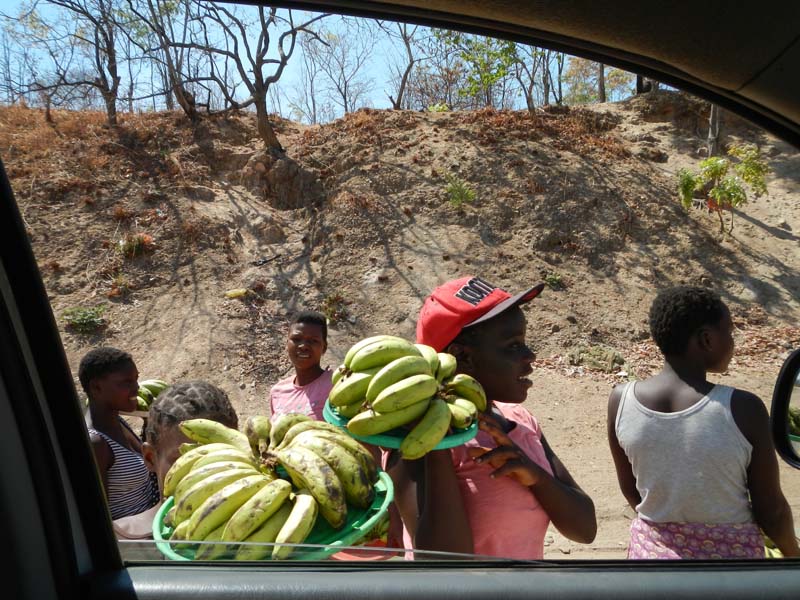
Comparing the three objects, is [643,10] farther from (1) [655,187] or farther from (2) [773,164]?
(1) [655,187]

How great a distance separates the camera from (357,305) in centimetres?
1084

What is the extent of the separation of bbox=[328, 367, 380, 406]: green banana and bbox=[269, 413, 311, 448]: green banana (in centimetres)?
11

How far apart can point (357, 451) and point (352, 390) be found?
215 mm

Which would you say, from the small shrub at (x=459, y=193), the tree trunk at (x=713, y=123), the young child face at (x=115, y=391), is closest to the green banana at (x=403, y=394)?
Result: the tree trunk at (x=713, y=123)

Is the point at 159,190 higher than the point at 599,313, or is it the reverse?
the point at 159,190

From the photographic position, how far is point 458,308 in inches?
79.6

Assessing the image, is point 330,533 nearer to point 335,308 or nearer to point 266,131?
point 335,308

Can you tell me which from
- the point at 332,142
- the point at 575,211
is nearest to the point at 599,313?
the point at 575,211

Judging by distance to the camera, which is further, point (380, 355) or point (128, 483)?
point (128, 483)

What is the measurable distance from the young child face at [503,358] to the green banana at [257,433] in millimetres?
746

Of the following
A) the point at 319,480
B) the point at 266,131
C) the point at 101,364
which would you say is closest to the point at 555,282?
the point at 266,131

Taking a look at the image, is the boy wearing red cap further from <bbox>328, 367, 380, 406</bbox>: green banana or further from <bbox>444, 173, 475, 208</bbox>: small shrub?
<bbox>444, 173, 475, 208</bbox>: small shrub

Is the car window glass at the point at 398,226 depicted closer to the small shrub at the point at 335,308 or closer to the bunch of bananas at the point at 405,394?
the small shrub at the point at 335,308

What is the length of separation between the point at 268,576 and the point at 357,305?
386 inches
